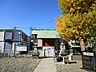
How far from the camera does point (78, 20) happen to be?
7.78m

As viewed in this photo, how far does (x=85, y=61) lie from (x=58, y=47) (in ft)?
52.2

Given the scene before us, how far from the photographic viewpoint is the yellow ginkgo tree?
7.72 metres

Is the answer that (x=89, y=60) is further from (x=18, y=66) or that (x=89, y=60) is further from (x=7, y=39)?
(x=7, y=39)

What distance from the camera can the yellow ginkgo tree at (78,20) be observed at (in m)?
7.72

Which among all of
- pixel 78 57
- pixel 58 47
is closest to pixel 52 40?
pixel 58 47

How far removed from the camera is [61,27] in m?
9.55

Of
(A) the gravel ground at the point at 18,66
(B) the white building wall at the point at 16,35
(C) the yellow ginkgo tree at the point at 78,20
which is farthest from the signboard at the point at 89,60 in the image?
(B) the white building wall at the point at 16,35

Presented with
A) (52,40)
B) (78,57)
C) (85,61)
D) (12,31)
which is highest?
(12,31)

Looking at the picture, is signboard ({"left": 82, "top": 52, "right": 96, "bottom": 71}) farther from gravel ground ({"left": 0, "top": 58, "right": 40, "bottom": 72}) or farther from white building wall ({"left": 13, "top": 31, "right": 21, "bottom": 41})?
white building wall ({"left": 13, "top": 31, "right": 21, "bottom": 41})

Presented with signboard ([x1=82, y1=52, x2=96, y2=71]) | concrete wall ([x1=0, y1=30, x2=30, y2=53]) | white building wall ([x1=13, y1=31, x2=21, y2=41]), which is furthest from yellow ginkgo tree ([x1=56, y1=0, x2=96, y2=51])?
concrete wall ([x1=0, y1=30, x2=30, y2=53])

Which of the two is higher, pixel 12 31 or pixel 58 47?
pixel 12 31

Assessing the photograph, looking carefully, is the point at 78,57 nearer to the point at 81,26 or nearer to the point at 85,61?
the point at 81,26

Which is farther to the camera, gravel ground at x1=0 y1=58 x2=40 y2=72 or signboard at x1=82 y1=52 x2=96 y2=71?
gravel ground at x1=0 y1=58 x2=40 y2=72

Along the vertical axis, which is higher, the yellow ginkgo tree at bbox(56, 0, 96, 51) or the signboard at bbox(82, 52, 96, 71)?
the yellow ginkgo tree at bbox(56, 0, 96, 51)
